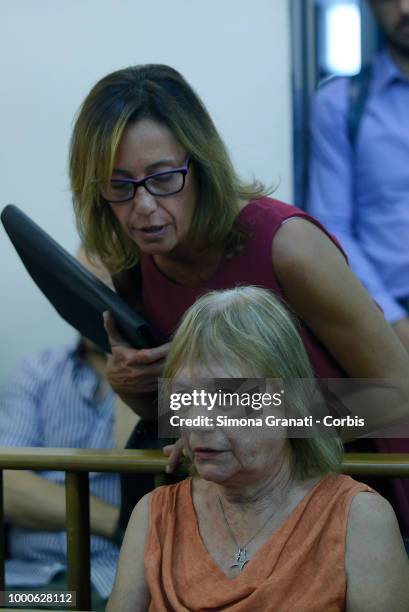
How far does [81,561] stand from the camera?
1.80m

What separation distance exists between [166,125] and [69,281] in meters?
0.29

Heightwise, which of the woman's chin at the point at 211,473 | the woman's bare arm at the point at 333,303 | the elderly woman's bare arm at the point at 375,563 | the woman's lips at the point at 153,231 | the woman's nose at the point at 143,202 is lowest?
the elderly woman's bare arm at the point at 375,563

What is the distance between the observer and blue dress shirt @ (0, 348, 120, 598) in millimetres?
2693

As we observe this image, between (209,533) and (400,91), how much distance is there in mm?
1223

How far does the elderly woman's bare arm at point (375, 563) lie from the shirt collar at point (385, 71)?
1.22 meters

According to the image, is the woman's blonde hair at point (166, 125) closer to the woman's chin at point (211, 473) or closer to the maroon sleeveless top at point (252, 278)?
the maroon sleeveless top at point (252, 278)

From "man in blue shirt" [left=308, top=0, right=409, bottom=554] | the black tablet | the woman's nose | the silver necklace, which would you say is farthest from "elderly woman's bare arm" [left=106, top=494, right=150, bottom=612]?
"man in blue shirt" [left=308, top=0, right=409, bottom=554]

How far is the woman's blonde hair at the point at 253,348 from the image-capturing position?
4.80ft

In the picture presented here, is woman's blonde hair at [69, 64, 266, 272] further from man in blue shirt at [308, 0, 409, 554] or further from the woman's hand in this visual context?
man in blue shirt at [308, 0, 409, 554]

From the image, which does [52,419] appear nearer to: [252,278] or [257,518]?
[252,278]

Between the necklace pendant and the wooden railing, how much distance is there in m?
0.22

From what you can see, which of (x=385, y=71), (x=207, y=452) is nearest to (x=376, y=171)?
(x=385, y=71)

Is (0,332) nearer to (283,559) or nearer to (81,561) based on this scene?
(81,561)

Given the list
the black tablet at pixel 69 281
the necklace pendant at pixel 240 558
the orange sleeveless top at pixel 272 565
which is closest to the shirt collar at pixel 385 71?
the black tablet at pixel 69 281
